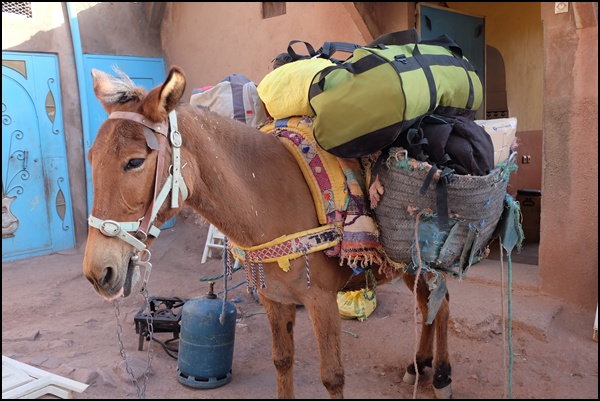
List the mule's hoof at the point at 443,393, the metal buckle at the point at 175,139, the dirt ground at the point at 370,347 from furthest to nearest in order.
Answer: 1. the dirt ground at the point at 370,347
2. the mule's hoof at the point at 443,393
3. the metal buckle at the point at 175,139

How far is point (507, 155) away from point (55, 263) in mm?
5993

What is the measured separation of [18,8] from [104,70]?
1282 mm

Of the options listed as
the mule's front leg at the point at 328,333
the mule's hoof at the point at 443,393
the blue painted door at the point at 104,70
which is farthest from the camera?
the blue painted door at the point at 104,70

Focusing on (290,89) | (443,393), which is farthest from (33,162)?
(443,393)

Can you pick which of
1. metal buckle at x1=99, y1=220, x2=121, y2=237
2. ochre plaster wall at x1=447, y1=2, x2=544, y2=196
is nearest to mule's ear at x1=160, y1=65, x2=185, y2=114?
metal buckle at x1=99, y1=220, x2=121, y2=237

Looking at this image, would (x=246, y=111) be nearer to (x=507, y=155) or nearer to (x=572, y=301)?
(x=507, y=155)

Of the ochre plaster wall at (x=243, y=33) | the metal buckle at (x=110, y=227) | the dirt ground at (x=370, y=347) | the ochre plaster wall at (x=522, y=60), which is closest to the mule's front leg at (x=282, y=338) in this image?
the dirt ground at (x=370, y=347)

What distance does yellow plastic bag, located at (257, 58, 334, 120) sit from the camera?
242 cm

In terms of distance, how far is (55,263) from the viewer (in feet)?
21.7

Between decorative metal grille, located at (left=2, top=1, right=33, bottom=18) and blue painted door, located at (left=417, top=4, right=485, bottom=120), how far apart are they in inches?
204

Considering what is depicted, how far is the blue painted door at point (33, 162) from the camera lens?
6.59 m

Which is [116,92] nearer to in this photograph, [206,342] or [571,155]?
[206,342]

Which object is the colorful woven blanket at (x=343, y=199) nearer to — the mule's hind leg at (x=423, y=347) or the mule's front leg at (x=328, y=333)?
the mule's front leg at (x=328, y=333)

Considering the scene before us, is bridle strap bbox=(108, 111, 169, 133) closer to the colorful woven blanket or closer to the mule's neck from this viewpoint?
the mule's neck
